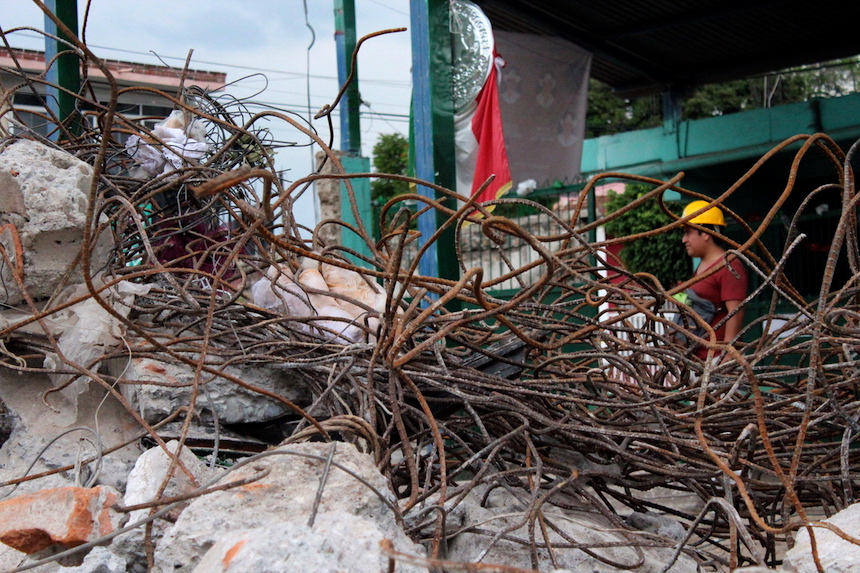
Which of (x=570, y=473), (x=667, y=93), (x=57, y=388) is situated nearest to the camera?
(x=570, y=473)

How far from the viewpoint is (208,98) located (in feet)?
10.8

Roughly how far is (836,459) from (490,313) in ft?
3.84

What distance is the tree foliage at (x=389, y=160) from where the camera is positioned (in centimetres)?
1469

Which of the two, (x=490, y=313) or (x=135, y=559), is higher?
(x=490, y=313)

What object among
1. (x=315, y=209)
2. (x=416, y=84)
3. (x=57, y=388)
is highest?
(x=416, y=84)

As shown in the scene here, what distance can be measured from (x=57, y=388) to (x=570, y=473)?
1.62 metres

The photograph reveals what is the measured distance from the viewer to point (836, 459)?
2.22 metres

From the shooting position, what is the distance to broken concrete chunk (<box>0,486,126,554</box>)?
1590 mm

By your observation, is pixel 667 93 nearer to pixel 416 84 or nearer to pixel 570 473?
pixel 416 84

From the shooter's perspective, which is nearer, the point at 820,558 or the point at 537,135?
the point at 820,558

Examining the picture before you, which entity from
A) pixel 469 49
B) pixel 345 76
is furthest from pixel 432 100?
pixel 345 76

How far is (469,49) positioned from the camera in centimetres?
507

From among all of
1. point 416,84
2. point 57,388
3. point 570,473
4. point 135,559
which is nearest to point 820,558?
point 570,473

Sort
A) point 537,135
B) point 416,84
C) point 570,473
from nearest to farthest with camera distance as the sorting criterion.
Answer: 1. point 570,473
2. point 416,84
3. point 537,135
